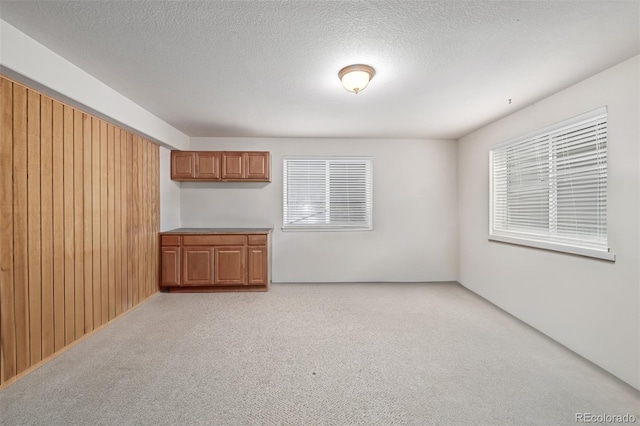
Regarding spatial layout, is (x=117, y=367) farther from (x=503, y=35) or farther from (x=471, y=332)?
(x=503, y=35)

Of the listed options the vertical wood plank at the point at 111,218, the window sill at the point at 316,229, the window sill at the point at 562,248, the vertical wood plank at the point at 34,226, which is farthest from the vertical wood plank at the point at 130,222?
the window sill at the point at 562,248

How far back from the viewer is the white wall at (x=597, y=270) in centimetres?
198

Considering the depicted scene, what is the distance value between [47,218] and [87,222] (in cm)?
43

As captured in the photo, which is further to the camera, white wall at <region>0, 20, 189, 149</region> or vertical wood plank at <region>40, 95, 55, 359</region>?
vertical wood plank at <region>40, 95, 55, 359</region>

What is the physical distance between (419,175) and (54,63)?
4.56 meters

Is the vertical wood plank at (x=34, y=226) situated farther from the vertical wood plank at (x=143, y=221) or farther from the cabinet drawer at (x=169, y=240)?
the cabinet drawer at (x=169, y=240)

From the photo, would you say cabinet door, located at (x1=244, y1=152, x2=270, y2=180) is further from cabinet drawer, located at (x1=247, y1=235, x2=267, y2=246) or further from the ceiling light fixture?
the ceiling light fixture

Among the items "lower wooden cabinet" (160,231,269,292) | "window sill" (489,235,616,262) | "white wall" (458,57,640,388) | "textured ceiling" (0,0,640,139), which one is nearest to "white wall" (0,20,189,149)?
"textured ceiling" (0,0,640,139)

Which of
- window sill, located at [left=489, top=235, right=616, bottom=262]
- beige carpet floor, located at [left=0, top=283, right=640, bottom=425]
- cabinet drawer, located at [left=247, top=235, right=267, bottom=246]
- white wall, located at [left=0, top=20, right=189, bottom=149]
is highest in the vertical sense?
white wall, located at [left=0, top=20, right=189, bottom=149]

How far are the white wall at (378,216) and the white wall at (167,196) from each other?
0.17m

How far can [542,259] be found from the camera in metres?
2.78

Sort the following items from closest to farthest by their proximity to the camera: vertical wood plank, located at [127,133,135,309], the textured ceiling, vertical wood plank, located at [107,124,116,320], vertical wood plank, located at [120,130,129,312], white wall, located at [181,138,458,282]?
the textured ceiling
vertical wood plank, located at [107,124,116,320]
vertical wood plank, located at [120,130,129,312]
vertical wood plank, located at [127,133,135,309]
white wall, located at [181,138,458,282]

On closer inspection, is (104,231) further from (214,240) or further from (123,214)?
(214,240)

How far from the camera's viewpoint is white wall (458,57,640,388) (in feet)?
6.51
